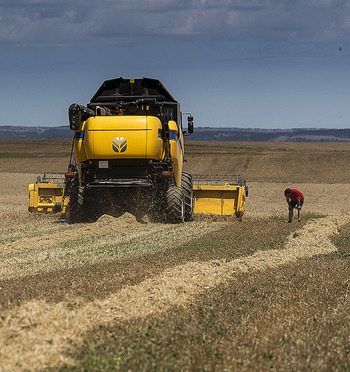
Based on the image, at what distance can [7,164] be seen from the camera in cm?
5209

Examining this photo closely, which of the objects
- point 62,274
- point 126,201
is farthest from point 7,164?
point 62,274

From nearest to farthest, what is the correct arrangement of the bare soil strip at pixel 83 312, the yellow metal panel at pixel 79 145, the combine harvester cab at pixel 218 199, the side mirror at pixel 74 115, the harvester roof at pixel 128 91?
1. the bare soil strip at pixel 83 312
2. the side mirror at pixel 74 115
3. the yellow metal panel at pixel 79 145
4. the harvester roof at pixel 128 91
5. the combine harvester cab at pixel 218 199

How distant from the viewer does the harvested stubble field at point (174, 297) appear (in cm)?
496

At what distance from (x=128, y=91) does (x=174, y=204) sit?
137 inches

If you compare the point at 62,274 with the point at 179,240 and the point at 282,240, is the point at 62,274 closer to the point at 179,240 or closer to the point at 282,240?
the point at 179,240

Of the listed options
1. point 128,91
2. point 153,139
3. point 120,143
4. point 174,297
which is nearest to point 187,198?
point 153,139

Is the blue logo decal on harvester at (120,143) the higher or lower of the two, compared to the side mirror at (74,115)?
lower

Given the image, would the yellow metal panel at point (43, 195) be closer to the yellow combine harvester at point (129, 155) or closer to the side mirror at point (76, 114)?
the yellow combine harvester at point (129, 155)

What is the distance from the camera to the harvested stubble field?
4.96 m

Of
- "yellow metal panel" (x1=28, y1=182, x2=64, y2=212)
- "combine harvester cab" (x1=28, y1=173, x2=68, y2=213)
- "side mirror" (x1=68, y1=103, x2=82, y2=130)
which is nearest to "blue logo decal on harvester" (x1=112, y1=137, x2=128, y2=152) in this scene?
"side mirror" (x1=68, y1=103, x2=82, y2=130)

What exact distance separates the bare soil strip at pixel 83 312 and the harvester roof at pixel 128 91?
25.0ft

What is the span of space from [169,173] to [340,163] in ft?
115

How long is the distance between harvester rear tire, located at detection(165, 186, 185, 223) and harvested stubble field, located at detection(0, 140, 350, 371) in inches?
16.8

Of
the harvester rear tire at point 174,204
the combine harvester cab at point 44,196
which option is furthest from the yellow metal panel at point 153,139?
the combine harvester cab at point 44,196
